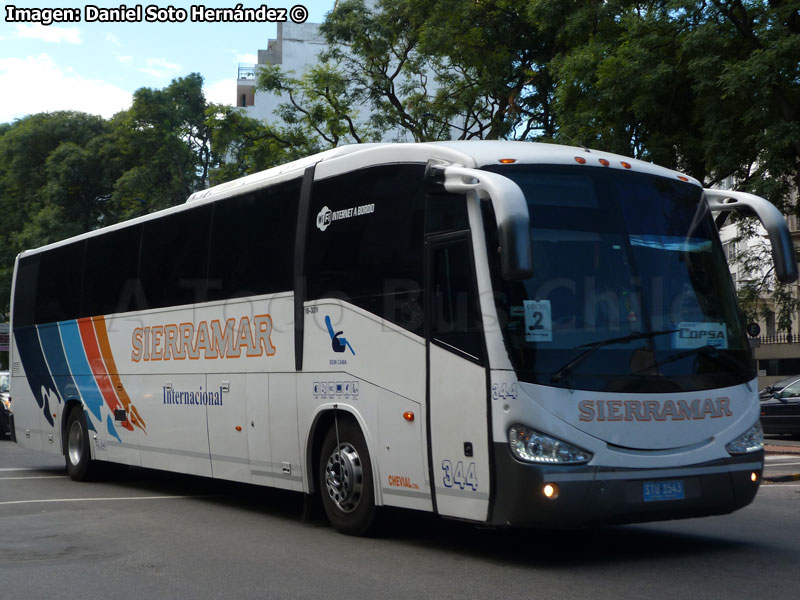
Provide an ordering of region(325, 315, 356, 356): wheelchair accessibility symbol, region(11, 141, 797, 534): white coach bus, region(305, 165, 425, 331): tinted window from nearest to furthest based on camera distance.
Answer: region(11, 141, 797, 534): white coach bus < region(305, 165, 425, 331): tinted window < region(325, 315, 356, 356): wheelchair accessibility symbol

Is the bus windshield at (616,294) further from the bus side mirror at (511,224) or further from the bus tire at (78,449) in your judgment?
the bus tire at (78,449)

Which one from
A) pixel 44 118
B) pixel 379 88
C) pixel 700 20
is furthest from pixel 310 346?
pixel 44 118

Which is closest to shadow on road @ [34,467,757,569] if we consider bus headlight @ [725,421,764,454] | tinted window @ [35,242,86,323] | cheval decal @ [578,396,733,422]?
bus headlight @ [725,421,764,454]

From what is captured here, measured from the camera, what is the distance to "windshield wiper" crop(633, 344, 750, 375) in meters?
8.23

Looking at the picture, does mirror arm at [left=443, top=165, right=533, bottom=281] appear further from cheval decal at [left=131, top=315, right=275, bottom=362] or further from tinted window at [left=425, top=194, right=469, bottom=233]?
cheval decal at [left=131, top=315, right=275, bottom=362]

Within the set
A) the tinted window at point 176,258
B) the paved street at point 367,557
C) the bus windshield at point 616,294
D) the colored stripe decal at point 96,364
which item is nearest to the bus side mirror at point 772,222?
the bus windshield at point 616,294

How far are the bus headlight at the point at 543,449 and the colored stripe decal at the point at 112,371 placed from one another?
726 centimetres

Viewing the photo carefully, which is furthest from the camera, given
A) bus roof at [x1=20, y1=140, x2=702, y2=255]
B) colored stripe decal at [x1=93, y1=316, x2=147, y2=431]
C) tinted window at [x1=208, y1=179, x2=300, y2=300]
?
colored stripe decal at [x1=93, y1=316, x2=147, y2=431]

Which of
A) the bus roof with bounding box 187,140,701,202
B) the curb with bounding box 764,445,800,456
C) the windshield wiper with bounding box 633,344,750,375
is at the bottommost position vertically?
the curb with bounding box 764,445,800,456

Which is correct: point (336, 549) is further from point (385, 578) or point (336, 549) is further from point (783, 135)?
point (783, 135)

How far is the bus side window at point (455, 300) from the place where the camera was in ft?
26.8

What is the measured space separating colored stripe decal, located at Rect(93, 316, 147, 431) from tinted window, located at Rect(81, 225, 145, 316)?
0.69ft

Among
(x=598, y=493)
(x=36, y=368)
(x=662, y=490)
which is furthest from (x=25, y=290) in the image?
(x=662, y=490)

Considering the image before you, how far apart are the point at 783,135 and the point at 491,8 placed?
10833mm
